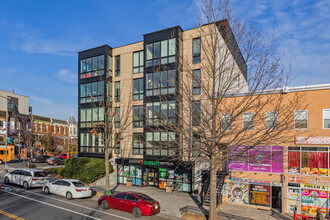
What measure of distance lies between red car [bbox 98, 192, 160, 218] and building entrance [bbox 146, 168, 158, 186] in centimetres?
870

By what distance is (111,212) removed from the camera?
15.5 m

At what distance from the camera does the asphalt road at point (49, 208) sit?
1412 cm

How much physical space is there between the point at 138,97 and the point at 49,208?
13533 millimetres

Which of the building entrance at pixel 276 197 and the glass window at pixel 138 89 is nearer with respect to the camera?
the building entrance at pixel 276 197

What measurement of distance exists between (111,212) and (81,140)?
14995mm

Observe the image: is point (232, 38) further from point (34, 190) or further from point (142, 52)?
point (34, 190)

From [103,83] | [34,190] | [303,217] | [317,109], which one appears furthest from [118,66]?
[303,217]

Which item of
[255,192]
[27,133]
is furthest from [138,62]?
[27,133]

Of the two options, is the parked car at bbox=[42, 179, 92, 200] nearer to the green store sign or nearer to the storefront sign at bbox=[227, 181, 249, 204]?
the green store sign

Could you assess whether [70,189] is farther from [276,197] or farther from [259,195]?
[276,197]

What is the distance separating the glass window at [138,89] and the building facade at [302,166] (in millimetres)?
12766

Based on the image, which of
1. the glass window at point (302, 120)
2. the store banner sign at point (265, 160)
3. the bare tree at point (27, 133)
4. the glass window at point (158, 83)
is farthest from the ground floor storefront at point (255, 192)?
the bare tree at point (27, 133)

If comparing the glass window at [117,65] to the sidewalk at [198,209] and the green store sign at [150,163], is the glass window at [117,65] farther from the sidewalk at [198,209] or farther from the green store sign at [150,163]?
the sidewalk at [198,209]

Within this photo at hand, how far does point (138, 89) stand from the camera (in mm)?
25859
